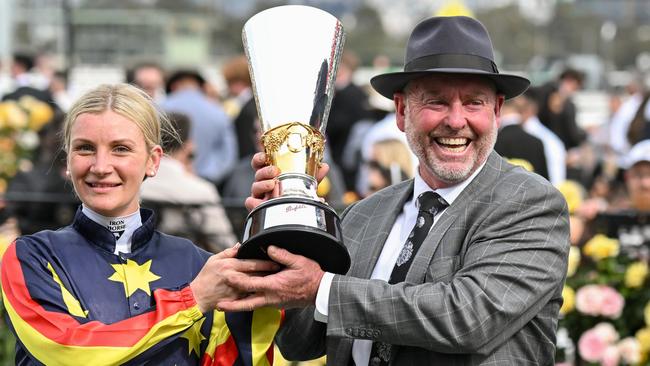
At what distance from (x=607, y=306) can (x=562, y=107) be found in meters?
6.97

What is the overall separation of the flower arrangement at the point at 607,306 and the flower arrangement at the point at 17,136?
4397 millimetres

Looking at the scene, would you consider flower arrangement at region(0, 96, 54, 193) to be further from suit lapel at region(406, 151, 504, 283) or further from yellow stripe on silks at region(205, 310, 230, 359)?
suit lapel at region(406, 151, 504, 283)

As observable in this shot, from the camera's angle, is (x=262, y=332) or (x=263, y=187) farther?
(x=262, y=332)

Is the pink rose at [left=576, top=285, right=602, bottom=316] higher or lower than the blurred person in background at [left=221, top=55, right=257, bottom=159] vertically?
lower

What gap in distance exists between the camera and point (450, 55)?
3.24 meters

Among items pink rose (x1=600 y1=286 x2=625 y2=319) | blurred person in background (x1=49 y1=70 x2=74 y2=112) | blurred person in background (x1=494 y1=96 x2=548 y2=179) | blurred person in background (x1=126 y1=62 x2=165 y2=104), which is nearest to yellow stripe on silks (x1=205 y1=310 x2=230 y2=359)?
pink rose (x1=600 y1=286 x2=625 y2=319)

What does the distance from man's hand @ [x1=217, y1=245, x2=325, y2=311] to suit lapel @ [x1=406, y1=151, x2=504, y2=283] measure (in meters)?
0.31

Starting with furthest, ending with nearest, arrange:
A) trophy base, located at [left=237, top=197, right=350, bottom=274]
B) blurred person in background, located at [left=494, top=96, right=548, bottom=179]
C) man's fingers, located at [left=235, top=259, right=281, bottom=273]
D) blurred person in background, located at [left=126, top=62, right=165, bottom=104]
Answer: blurred person in background, located at [left=126, top=62, right=165, bottom=104]
blurred person in background, located at [left=494, top=96, right=548, bottom=179]
man's fingers, located at [left=235, top=259, right=281, bottom=273]
trophy base, located at [left=237, top=197, right=350, bottom=274]

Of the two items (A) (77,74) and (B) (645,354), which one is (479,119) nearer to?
(B) (645,354)

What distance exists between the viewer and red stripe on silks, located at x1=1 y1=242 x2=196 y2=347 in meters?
2.95

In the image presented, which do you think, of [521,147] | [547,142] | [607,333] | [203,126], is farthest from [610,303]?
[203,126]

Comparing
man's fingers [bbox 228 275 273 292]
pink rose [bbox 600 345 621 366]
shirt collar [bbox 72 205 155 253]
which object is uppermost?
shirt collar [bbox 72 205 155 253]

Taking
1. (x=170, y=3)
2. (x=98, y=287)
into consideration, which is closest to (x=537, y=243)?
(x=98, y=287)

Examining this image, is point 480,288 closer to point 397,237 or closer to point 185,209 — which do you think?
point 397,237
